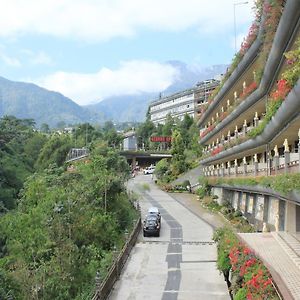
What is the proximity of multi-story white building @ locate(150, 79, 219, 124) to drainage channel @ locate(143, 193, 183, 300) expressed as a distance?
8529 cm

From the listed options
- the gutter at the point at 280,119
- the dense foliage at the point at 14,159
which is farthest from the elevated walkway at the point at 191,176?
the gutter at the point at 280,119

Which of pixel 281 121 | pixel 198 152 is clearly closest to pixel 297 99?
pixel 281 121

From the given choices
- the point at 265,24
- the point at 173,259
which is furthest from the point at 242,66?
the point at 173,259

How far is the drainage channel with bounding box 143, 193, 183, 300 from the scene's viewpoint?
64.2 ft

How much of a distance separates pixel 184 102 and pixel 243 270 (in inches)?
5062

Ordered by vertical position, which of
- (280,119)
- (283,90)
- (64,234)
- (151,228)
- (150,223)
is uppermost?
(283,90)

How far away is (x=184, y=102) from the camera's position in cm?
14188

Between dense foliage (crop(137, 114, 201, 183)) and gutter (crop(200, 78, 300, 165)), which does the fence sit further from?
dense foliage (crop(137, 114, 201, 183))

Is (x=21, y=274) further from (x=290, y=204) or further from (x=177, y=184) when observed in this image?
(x=177, y=184)

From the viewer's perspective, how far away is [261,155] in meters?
34.6

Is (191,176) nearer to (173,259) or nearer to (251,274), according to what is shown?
(173,259)

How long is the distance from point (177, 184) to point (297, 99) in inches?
2187

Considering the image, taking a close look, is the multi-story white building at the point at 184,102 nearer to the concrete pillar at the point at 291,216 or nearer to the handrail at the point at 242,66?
the handrail at the point at 242,66

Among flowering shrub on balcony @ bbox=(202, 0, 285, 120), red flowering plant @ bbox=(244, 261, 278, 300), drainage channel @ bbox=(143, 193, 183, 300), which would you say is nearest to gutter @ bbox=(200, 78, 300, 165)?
flowering shrub on balcony @ bbox=(202, 0, 285, 120)
